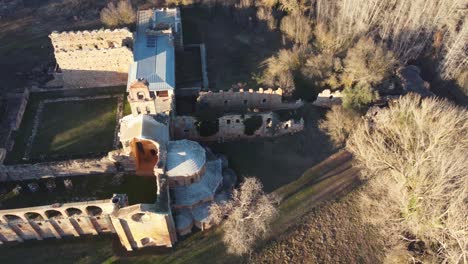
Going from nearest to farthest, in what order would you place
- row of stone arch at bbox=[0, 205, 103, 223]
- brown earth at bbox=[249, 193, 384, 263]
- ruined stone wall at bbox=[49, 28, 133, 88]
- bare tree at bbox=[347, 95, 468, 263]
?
bare tree at bbox=[347, 95, 468, 263], row of stone arch at bbox=[0, 205, 103, 223], brown earth at bbox=[249, 193, 384, 263], ruined stone wall at bbox=[49, 28, 133, 88]

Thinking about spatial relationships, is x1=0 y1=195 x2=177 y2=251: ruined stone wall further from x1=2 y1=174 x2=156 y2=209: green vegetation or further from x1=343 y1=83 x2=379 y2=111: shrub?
x1=343 y1=83 x2=379 y2=111: shrub

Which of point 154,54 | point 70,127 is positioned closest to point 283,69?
point 154,54

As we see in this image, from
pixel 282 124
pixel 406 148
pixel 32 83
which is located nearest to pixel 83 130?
pixel 32 83

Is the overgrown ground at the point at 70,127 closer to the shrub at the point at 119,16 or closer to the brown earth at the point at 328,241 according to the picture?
the shrub at the point at 119,16

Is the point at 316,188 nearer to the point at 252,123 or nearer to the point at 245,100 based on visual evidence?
the point at 252,123

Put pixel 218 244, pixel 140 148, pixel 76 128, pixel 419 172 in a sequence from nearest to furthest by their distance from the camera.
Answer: pixel 419 172 < pixel 218 244 < pixel 140 148 < pixel 76 128

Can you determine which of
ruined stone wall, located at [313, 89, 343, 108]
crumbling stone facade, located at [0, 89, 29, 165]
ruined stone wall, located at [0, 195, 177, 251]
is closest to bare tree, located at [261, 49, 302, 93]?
ruined stone wall, located at [313, 89, 343, 108]
